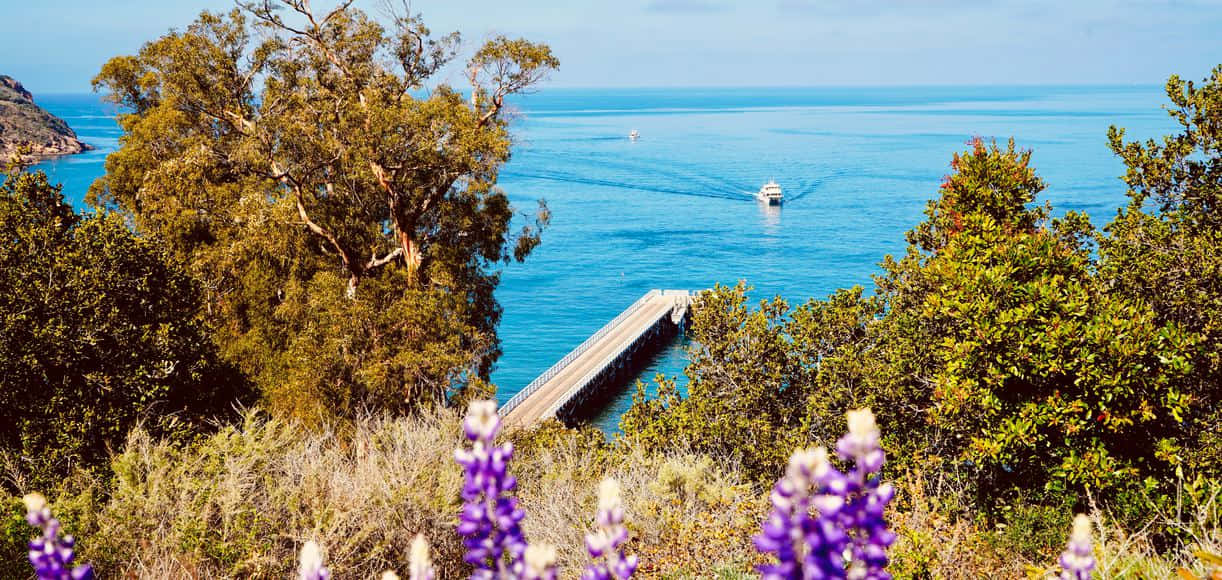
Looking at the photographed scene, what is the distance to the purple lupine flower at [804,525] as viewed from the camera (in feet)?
8.54

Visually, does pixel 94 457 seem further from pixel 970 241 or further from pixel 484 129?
pixel 970 241

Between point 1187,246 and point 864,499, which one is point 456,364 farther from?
point 864,499

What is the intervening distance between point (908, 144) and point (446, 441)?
457 feet

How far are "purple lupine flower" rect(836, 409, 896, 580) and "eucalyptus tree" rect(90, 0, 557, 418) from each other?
692 inches

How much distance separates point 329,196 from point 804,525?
22258 millimetres

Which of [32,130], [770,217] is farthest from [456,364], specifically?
[32,130]

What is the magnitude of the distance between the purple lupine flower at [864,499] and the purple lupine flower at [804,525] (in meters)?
0.09

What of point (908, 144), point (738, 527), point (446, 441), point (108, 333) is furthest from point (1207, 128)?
point (908, 144)

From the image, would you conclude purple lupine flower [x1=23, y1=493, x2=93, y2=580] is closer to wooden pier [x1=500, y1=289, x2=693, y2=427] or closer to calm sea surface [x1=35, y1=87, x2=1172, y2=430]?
calm sea surface [x1=35, y1=87, x2=1172, y2=430]

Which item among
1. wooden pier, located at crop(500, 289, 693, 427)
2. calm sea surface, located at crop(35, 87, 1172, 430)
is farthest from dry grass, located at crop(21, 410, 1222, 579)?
wooden pier, located at crop(500, 289, 693, 427)

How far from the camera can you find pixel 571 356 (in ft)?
156

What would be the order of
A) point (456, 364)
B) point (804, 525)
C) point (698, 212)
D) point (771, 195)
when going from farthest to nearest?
1. point (771, 195)
2. point (698, 212)
3. point (456, 364)
4. point (804, 525)

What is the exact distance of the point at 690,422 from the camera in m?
16.9

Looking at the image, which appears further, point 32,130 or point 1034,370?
point 32,130
